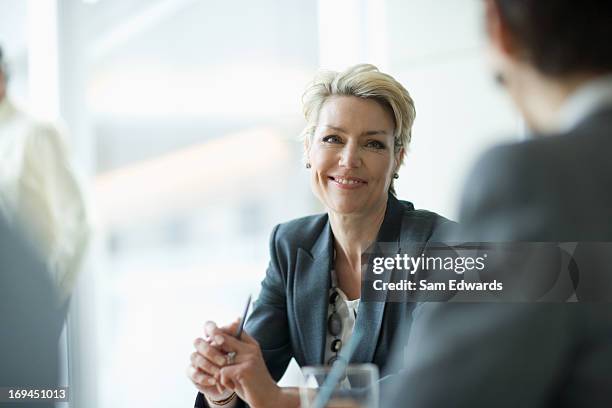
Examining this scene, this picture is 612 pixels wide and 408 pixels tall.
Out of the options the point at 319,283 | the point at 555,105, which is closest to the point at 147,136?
the point at 319,283

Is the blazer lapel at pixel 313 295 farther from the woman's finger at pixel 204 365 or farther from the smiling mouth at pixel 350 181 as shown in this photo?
the woman's finger at pixel 204 365

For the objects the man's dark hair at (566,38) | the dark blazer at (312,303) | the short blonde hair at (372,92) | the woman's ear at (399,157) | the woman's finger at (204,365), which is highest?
the short blonde hair at (372,92)

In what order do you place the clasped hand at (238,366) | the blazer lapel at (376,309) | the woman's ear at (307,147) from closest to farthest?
the clasped hand at (238,366) → the blazer lapel at (376,309) → the woman's ear at (307,147)

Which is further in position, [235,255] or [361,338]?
[235,255]

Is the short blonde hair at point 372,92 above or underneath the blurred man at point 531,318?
above

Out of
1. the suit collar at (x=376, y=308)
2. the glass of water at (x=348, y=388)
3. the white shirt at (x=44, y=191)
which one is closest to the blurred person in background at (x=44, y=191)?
the white shirt at (x=44, y=191)

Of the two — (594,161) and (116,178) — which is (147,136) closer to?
(116,178)

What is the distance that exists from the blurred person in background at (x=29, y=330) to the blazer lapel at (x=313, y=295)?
663mm

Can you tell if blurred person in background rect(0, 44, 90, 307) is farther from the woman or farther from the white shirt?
the woman

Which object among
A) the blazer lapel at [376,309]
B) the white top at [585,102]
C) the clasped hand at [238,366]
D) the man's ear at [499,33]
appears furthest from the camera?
the blazer lapel at [376,309]

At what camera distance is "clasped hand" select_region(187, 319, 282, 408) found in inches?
53.6

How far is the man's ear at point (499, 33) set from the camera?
108cm

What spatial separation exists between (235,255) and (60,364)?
1.76ft

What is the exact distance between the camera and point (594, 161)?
0.88 m
